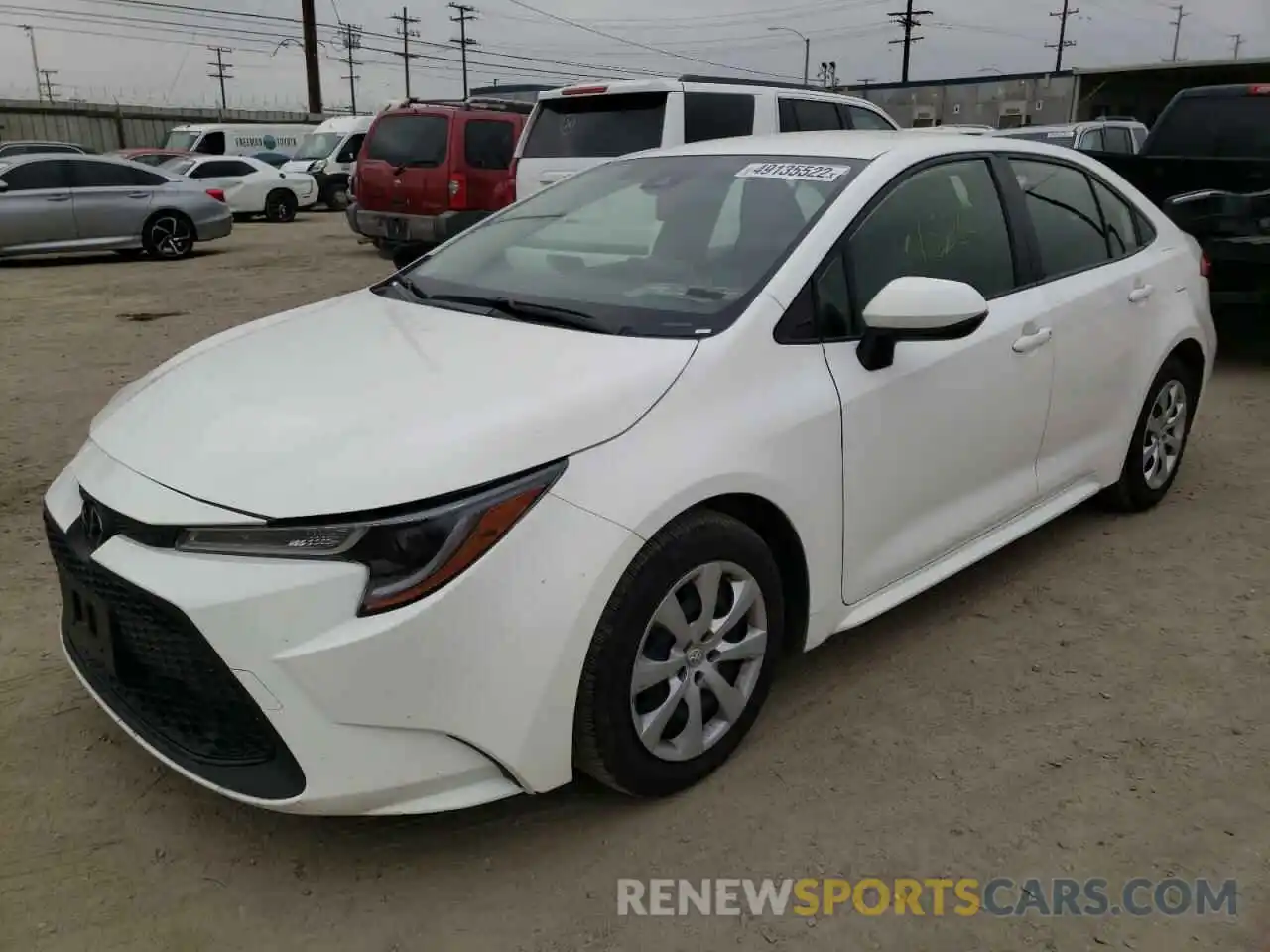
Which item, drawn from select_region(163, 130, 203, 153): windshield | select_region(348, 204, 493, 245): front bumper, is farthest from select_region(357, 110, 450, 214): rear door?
select_region(163, 130, 203, 153): windshield

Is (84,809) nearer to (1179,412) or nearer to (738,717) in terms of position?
(738,717)

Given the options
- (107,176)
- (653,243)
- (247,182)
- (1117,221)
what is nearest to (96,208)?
(107,176)

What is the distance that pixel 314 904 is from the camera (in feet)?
7.55

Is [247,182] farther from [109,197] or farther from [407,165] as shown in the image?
[407,165]

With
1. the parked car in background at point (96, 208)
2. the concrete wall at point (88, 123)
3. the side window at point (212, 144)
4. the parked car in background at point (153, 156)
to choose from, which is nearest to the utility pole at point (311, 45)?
the concrete wall at point (88, 123)

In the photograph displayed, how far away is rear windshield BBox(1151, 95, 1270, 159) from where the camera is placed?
8516mm

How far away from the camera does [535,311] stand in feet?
9.50

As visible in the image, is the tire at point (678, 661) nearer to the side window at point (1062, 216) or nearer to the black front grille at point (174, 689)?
the black front grille at point (174, 689)

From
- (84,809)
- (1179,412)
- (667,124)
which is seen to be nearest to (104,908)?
(84,809)

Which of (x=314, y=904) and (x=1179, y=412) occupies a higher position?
(x=1179, y=412)

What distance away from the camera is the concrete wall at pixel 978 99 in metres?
30.8

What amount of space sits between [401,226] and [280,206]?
10.2m

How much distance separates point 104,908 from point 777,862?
1.51 metres

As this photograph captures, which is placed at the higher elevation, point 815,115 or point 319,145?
point 815,115
